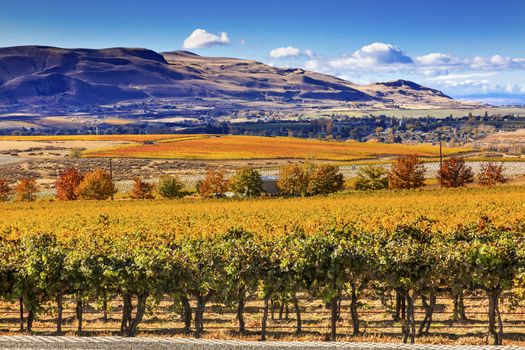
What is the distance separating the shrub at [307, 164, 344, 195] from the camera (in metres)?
113

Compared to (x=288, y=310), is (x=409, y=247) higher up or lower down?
higher up

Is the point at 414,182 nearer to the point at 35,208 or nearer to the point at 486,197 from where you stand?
the point at 486,197

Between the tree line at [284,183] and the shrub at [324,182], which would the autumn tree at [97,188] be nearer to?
the tree line at [284,183]

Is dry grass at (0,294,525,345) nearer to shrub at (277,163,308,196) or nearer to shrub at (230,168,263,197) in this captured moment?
shrub at (230,168,263,197)

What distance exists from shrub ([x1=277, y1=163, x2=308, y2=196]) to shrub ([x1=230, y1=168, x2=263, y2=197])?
5.13 meters

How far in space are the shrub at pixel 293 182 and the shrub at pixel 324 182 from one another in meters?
1.56

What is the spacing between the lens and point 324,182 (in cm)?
11369

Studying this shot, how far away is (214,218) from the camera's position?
65.2 metres

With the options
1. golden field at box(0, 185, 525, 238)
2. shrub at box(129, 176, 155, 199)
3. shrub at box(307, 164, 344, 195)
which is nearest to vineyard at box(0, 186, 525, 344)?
golden field at box(0, 185, 525, 238)

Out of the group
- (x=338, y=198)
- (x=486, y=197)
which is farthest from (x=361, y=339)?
(x=338, y=198)

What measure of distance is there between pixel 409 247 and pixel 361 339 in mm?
4660

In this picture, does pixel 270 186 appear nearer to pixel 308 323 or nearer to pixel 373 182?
pixel 373 182

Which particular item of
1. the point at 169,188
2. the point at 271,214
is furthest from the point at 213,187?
the point at 271,214

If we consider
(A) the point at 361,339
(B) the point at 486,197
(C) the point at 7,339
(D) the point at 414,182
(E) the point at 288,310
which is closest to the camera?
(C) the point at 7,339
